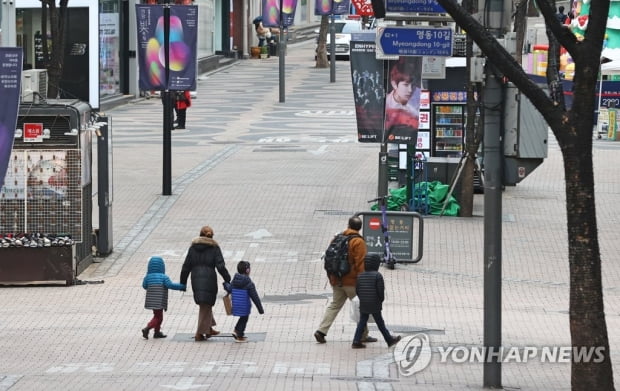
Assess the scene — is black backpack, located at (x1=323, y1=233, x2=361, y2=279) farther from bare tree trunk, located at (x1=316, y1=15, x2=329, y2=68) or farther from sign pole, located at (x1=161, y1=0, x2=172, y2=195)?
bare tree trunk, located at (x1=316, y1=15, x2=329, y2=68)

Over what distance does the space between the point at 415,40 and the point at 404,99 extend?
4653 millimetres

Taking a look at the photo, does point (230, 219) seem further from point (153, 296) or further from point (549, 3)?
point (549, 3)

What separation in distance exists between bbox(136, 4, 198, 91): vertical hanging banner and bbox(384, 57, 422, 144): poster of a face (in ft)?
15.9

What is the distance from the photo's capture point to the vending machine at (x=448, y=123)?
26.8m

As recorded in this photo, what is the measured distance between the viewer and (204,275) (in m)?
15.0

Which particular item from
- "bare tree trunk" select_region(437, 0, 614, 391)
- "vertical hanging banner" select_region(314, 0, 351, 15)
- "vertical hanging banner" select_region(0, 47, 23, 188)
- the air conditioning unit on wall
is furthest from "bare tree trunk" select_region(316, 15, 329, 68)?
"bare tree trunk" select_region(437, 0, 614, 391)

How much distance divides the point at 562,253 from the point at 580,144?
34.8ft

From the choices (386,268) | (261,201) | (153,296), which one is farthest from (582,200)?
(261,201)

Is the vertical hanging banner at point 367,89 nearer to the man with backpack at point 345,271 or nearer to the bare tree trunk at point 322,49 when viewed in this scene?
the man with backpack at point 345,271

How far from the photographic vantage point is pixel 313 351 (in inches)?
565

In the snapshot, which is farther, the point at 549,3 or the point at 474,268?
the point at 474,268

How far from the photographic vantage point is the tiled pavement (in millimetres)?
13203

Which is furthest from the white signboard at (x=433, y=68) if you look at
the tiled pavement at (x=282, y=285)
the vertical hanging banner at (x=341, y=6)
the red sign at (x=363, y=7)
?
the vertical hanging banner at (x=341, y=6)

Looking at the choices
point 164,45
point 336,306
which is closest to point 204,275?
point 336,306
